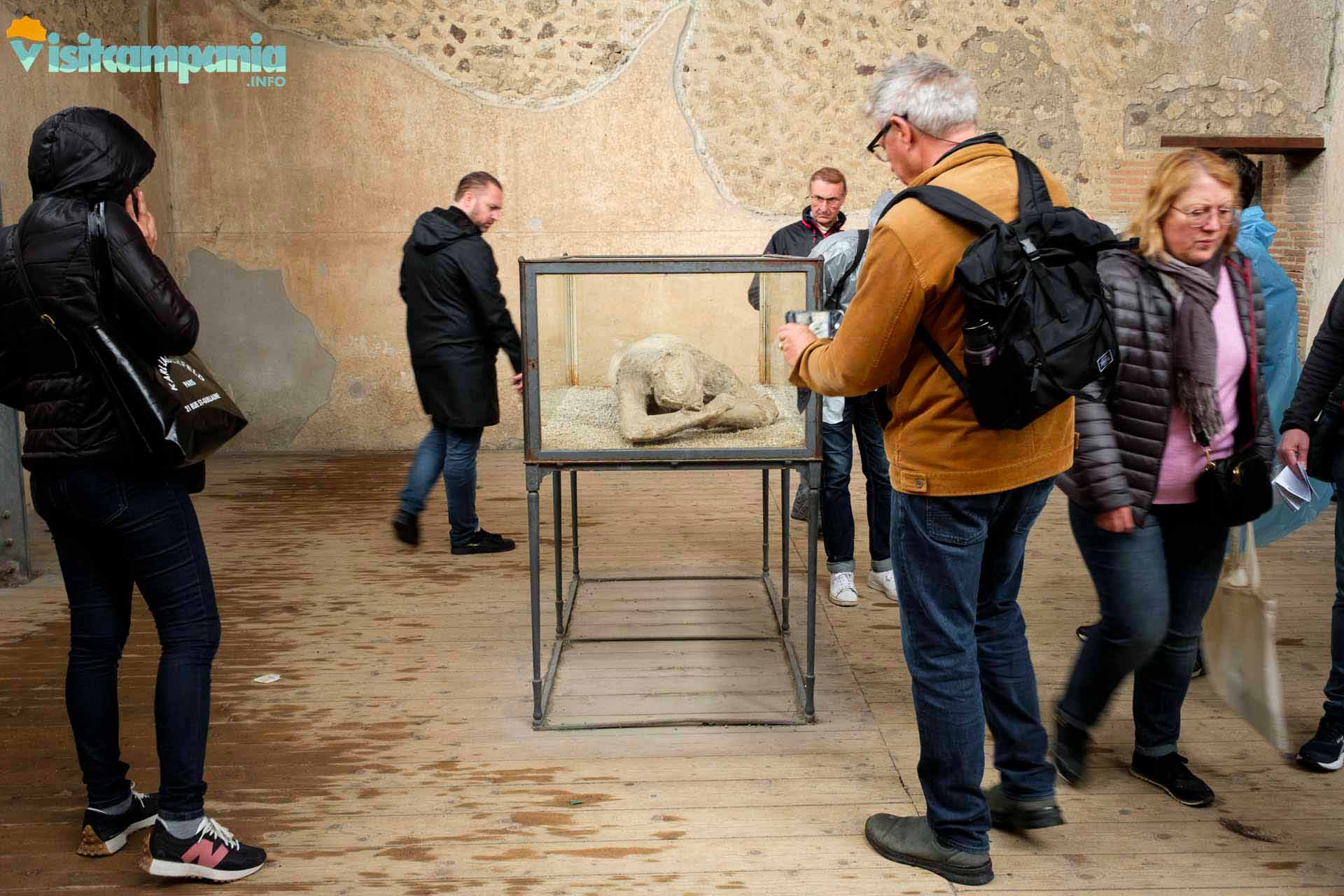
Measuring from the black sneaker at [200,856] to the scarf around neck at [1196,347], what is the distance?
7.99ft

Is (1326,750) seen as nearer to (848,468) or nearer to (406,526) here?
(848,468)

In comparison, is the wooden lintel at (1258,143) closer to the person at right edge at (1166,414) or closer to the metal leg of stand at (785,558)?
the metal leg of stand at (785,558)

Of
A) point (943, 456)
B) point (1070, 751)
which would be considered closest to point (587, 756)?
point (1070, 751)

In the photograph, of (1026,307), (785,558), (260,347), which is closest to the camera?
(1026,307)

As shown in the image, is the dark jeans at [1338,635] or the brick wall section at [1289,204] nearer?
the dark jeans at [1338,635]

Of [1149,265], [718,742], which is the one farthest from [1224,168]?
[718,742]

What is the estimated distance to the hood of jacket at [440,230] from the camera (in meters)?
5.09

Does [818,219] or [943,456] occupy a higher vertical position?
[818,219]

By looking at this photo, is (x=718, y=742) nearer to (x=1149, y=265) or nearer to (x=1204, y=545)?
(x=1204, y=545)

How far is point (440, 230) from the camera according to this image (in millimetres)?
5098

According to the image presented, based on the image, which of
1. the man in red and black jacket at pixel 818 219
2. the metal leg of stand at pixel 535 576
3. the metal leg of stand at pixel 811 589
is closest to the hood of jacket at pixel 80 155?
the metal leg of stand at pixel 535 576

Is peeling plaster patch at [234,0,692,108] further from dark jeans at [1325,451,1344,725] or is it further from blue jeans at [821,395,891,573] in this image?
dark jeans at [1325,451,1344,725]

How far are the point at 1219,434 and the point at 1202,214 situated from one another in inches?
20.1

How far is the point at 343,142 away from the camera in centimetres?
787
